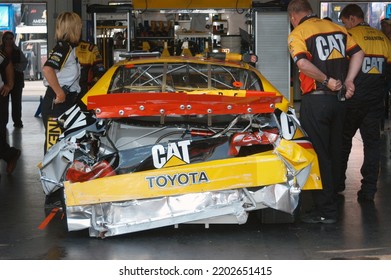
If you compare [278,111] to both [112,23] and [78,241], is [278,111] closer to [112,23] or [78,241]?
[78,241]

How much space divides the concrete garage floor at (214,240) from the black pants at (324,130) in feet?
0.71

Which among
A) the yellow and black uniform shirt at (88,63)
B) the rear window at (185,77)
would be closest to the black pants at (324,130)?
the rear window at (185,77)

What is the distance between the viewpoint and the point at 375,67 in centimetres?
788

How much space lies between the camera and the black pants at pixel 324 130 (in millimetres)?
6781

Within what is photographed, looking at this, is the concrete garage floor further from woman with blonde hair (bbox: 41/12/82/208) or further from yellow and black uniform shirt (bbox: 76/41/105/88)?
yellow and black uniform shirt (bbox: 76/41/105/88)

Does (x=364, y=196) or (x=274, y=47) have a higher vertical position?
(x=274, y=47)

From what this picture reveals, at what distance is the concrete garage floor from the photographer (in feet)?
19.2

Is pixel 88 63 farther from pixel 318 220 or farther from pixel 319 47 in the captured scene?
pixel 318 220

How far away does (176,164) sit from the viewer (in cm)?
610

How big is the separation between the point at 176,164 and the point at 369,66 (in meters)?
2.72

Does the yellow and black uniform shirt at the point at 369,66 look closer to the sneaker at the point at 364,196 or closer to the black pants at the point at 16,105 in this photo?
the sneaker at the point at 364,196

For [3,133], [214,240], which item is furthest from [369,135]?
[3,133]

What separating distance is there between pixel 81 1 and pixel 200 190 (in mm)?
13647
